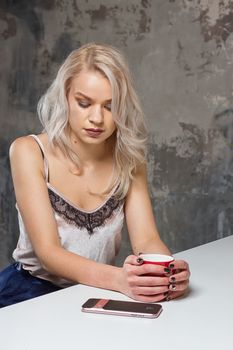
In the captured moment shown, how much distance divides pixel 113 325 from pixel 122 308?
90 millimetres

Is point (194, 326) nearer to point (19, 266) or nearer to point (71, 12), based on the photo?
point (19, 266)

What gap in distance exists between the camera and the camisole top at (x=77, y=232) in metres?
1.67

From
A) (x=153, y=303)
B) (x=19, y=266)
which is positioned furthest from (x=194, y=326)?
(x=19, y=266)

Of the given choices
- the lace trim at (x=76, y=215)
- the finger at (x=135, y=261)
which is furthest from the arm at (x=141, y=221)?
the finger at (x=135, y=261)

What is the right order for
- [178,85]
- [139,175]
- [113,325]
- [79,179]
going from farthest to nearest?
[178,85], [139,175], [79,179], [113,325]

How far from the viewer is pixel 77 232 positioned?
1673 mm

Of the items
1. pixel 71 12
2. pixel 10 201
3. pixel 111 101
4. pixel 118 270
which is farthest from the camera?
pixel 10 201

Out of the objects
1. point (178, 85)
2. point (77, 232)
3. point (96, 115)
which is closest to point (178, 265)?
point (77, 232)

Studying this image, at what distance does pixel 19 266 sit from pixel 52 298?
0.50 meters

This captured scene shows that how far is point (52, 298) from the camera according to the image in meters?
1.27

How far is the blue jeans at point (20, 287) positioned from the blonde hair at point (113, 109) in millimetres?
352

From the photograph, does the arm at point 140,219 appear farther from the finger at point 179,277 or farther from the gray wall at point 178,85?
the gray wall at point 178,85

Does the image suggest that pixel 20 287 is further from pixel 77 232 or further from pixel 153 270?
pixel 153 270

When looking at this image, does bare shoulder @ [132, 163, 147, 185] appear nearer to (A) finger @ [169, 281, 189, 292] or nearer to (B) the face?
(B) the face
